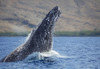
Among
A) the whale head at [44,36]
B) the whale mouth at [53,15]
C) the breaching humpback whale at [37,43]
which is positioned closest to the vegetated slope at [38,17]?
the whale mouth at [53,15]

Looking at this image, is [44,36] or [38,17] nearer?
[44,36]

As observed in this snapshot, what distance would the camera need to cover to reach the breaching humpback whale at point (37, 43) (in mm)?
15141

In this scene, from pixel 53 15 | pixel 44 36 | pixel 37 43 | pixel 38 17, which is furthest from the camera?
pixel 38 17

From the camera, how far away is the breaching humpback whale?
49.7 ft

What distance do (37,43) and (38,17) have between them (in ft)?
499

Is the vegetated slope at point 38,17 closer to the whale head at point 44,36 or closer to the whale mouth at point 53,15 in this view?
the whale mouth at point 53,15

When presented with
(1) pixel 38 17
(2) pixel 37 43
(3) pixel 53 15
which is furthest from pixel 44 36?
(1) pixel 38 17

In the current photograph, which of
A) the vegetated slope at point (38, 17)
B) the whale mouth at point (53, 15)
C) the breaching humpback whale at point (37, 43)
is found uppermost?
the vegetated slope at point (38, 17)

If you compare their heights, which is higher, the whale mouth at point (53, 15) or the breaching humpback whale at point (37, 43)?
the whale mouth at point (53, 15)

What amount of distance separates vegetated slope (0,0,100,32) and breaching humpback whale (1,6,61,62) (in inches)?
4907

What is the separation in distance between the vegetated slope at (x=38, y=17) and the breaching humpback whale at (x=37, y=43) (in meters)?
125

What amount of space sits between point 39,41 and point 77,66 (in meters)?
2.70

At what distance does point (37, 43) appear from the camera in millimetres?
15234

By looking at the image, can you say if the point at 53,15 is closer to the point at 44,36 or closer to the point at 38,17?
the point at 44,36
